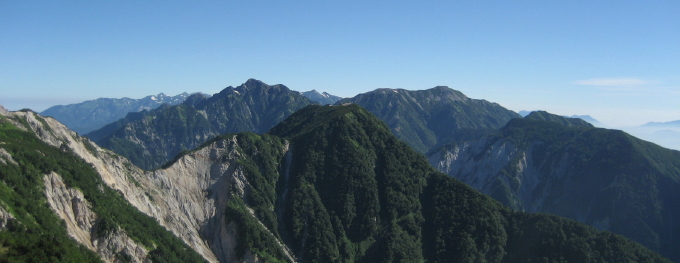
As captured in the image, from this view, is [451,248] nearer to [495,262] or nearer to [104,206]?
[495,262]

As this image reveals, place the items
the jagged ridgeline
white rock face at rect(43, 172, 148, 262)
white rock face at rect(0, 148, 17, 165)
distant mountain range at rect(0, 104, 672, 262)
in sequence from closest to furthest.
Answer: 1. white rock face at rect(0, 148, 17, 165)
2. white rock face at rect(43, 172, 148, 262)
3. distant mountain range at rect(0, 104, 672, 262)
4. the jagged ridgeline

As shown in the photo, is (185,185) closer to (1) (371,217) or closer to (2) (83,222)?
(2) (83,222)

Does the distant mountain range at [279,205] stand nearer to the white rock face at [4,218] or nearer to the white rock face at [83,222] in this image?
the white rock face at [83,222]

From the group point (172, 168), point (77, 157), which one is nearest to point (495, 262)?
point (172, 168)

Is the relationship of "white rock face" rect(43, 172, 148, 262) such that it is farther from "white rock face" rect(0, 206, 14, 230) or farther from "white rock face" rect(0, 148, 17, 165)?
"white rock face" rect(0, 206, 14, 230)

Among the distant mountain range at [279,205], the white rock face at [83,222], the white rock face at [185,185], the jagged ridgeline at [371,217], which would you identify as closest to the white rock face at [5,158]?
the distant mountain range at [279,205]

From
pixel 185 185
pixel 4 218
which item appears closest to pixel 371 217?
pixel 185 185

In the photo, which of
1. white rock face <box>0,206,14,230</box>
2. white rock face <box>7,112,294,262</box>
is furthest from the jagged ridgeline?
white rock face <box>0,206,14,230</box>
